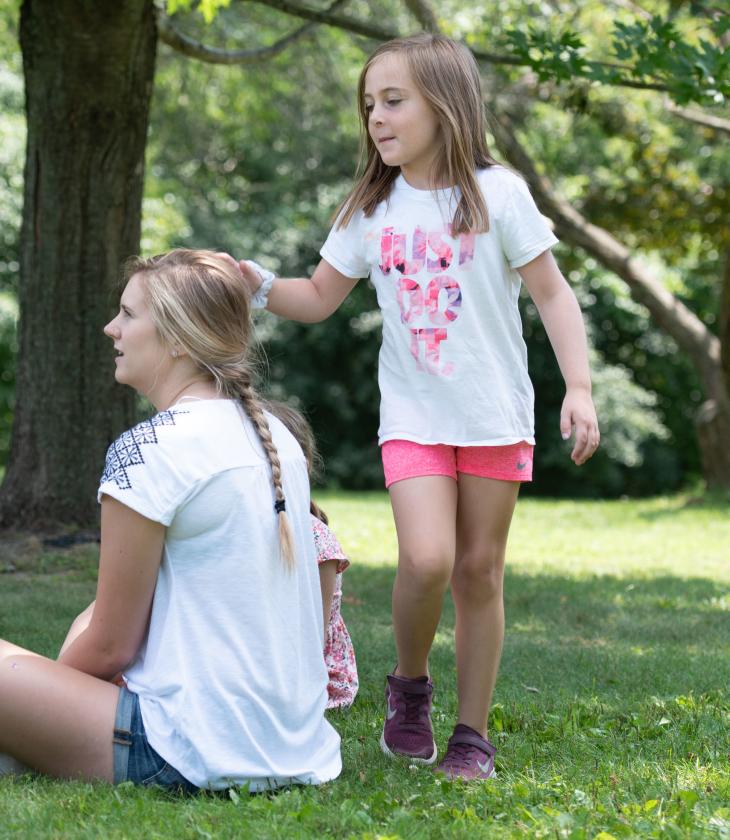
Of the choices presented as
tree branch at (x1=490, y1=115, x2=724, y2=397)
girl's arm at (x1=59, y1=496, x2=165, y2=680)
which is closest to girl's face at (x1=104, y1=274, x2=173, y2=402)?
girl's arm at (x1=59, y1=496, x2=165, y2=680)

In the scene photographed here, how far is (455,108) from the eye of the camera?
307 cm

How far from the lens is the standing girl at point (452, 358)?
297cm

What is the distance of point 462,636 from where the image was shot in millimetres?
3102

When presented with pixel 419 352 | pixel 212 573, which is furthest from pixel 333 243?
pixel 212 573

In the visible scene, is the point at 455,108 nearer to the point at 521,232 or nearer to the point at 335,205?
the point at 521,232

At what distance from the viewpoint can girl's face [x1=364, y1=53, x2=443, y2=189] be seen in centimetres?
306

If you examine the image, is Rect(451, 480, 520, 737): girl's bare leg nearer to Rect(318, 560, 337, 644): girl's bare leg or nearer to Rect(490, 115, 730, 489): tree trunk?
Rect(318, 560, 337, 644): girl's bare leg

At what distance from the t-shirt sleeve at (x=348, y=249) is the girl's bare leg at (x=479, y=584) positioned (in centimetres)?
65

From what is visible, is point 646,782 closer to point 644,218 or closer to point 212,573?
point 212,573

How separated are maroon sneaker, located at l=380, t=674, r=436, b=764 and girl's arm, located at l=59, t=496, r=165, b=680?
2.52ft

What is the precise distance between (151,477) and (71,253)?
13.1ft

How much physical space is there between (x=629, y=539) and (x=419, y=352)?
262 inches

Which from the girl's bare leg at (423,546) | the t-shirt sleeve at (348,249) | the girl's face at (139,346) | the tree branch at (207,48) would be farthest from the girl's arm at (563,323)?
the tree branch at (207,48)

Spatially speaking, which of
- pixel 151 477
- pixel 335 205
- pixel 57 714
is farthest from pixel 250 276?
pixel 335 205
